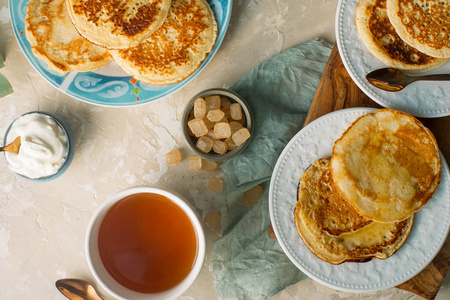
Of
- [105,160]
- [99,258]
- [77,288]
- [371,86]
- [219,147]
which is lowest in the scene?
[77,288]

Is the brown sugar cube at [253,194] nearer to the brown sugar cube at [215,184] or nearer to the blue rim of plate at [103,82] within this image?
the brown sugar cube at [215,184]

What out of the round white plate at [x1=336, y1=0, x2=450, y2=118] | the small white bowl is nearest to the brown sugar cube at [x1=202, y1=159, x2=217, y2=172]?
the small white bowl

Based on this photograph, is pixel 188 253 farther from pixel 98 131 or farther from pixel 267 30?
pixel 267 30

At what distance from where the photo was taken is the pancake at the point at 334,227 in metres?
1.30

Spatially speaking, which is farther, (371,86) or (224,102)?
(224,102)

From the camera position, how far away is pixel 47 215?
1.65 m

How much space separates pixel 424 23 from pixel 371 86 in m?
0.29

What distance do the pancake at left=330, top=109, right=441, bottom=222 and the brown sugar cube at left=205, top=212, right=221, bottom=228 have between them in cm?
57

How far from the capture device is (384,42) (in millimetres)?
1300

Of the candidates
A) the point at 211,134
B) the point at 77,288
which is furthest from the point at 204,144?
the point at 77,288

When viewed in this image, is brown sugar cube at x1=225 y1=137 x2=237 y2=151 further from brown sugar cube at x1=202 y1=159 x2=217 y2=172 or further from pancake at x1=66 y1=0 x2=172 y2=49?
pancake at x1=66 y1=0 x2=172 y2=49

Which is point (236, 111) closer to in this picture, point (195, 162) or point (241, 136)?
point (241, 136)

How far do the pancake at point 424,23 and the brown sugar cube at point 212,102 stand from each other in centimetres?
69

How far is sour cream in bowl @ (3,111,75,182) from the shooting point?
1.45 metres
